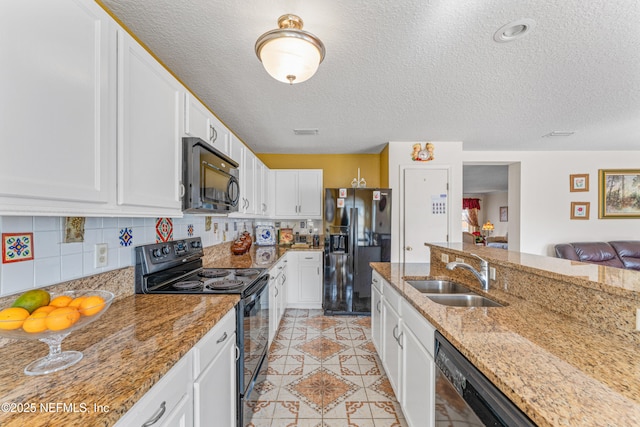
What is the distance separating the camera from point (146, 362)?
800 millimetres

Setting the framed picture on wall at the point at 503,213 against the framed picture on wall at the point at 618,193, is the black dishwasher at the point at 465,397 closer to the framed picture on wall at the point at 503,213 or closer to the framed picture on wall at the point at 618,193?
the framed picture on wall at the point at 618,193

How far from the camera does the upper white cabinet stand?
160 cm

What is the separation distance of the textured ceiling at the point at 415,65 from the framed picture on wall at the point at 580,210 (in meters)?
1.35

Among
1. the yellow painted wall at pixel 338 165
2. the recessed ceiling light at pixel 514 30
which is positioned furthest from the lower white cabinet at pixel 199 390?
the yellow painted wall at pixel 338 165

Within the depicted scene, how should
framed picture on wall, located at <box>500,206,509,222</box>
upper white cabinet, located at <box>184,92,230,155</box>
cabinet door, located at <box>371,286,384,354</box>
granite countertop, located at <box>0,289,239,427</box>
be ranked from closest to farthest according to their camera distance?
granite countertop, located at <box>0,289,239,427</box>, upper white cabinet, located at <box>184,92,230,155</box>, cabinet door, located at <box>371,286,384,354</box>, framed picture on wall, located at <box>500,206,509,222</box>

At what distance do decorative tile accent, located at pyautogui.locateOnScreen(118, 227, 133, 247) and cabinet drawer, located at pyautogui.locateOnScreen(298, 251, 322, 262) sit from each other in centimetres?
233

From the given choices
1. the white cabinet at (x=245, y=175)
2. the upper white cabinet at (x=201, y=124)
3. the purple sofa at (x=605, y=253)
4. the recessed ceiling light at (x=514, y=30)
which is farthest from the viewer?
the purple sofa at (x=605, y=253)

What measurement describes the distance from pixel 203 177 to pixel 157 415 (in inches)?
48.3

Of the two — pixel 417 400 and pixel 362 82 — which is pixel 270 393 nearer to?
pixel 417 400

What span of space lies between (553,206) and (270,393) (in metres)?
4.96

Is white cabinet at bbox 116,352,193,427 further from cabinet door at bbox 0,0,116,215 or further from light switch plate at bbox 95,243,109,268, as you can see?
light switch plate at bbox 95,243,109,268

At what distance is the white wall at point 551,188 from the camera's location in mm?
4277

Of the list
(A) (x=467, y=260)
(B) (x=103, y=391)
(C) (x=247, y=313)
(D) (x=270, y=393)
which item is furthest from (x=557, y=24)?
(D) (x=270, y=393)

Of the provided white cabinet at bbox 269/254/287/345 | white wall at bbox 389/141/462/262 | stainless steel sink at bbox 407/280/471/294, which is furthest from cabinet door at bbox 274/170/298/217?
stainless steel sink at bbox 407/280/471/294
